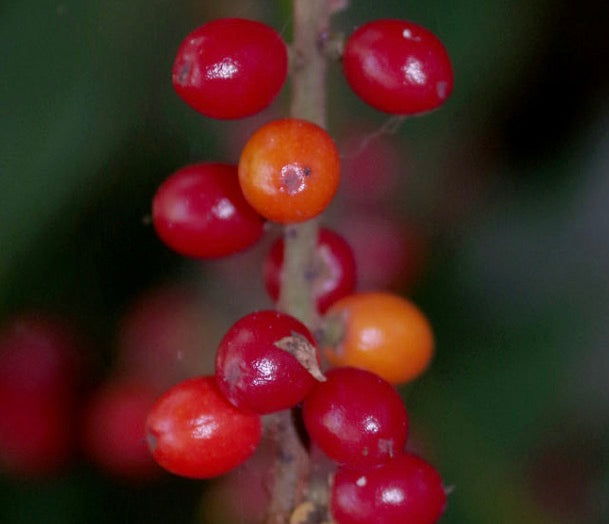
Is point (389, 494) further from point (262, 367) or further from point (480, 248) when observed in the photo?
point (480, 248)

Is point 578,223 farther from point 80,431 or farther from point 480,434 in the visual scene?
point 80,431

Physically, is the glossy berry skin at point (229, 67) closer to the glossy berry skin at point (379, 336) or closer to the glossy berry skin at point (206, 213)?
the glossy berry skin at point (206, 213)

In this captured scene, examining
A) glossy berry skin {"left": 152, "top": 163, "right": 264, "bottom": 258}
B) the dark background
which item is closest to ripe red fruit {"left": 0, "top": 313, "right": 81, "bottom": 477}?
the dark background

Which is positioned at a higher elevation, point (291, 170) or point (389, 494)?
point (291, 170)

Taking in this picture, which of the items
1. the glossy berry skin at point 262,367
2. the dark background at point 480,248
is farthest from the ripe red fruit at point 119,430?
the glossy berry skin at point 262,367

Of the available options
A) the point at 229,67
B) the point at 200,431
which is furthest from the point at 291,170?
the point at 200,431

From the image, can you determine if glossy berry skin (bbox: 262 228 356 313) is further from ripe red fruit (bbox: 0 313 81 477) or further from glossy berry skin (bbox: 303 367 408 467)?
ripe red fruit (bbox: 0 313 81 477)
